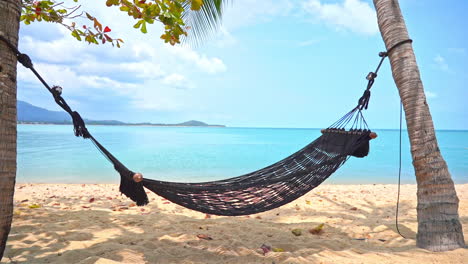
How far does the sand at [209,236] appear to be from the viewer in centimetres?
161

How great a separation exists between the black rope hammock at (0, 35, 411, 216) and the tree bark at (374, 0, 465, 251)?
120 millimetres

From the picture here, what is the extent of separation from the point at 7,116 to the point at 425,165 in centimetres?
199

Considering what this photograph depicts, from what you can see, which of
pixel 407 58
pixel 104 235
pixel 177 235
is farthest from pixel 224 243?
pixel 407 58

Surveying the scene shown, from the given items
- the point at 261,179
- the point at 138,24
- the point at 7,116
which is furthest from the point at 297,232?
the point at 7,116

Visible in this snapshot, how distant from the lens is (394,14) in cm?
190

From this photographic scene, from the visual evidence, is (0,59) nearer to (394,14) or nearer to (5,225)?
(5,225)

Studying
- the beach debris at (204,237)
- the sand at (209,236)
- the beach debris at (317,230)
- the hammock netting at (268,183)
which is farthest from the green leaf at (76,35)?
the beach debris at (317,230)

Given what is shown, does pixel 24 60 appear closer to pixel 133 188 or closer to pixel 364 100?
pixel 133 188

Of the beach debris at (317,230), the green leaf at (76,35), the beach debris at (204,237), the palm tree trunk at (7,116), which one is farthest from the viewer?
the green leaf at (76,35)

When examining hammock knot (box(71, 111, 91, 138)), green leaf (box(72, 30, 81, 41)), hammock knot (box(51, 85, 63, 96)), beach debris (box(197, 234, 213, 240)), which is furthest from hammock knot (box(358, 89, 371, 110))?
green leaf (box(72, 30, 81, 41))

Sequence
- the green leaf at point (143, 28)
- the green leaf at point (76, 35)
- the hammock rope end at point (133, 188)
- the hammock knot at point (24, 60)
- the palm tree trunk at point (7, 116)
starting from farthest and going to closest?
the green leaf at point (76, 35) < the green leaf at point (143, 28) < the hammock rope end at point (133, 188) < the hammock knot at point (24, 60) < the palm tree trunk at point (7, 116)

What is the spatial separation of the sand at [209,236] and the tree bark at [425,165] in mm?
89

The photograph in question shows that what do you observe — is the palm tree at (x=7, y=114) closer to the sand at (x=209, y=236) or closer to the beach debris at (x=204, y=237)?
the sand at (x=209, y=236)

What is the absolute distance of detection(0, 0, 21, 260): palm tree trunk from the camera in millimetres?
1292
